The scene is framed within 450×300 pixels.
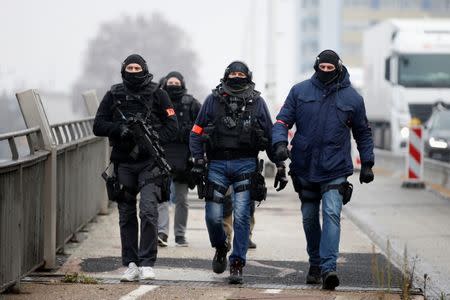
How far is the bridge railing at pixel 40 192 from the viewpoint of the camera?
29.6 ft

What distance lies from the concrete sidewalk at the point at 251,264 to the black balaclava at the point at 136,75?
1533 millimetres

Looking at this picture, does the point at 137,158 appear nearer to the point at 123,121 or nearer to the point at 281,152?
the point at 123,121

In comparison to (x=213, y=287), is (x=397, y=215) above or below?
below

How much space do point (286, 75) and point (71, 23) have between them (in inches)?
1239

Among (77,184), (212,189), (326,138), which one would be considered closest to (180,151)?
(77,184)

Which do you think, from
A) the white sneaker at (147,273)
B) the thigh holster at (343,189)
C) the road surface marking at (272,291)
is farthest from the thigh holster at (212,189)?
the road surface marking at (272,291)

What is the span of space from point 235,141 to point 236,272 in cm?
103

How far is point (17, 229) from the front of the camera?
925cm

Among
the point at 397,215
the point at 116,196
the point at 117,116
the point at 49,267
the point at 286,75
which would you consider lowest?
the point at 286,75

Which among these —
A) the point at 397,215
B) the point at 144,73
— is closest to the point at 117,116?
the point at 144,73

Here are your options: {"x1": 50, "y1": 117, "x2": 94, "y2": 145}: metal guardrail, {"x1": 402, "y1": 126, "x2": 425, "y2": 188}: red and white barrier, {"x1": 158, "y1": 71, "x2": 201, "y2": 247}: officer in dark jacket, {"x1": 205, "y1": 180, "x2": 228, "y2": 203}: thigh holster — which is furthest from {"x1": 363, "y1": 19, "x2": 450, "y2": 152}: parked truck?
{"x1": 205, "y1": 180, "x2": 228, "y2": 203}: thigh holster

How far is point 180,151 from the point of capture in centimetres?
1261

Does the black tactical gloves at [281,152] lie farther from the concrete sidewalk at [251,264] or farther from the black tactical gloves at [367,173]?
the concrete sidewalk at [251,264]

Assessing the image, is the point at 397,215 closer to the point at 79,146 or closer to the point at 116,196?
the point at 79,146
